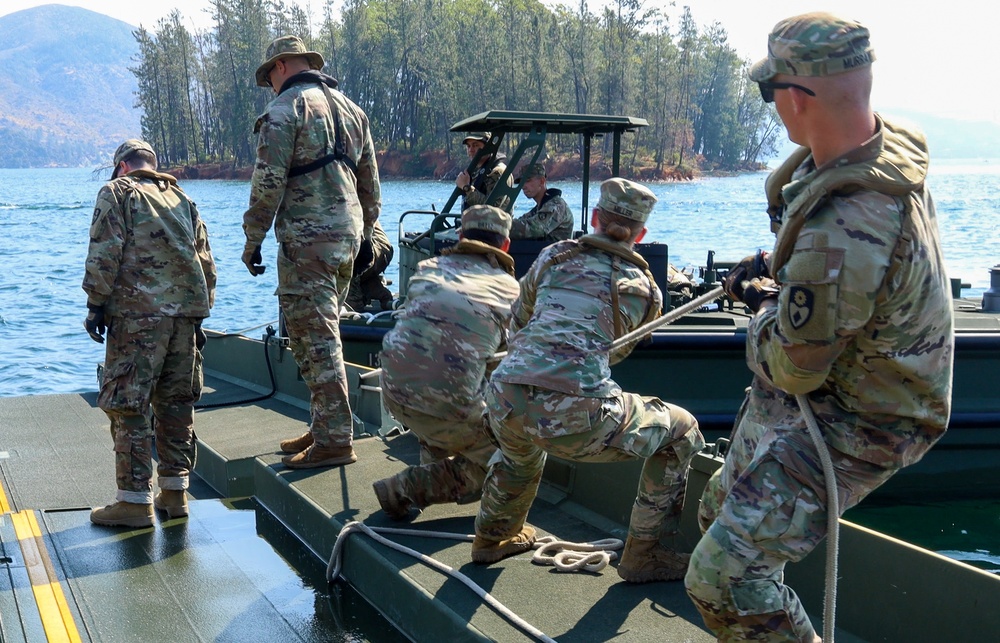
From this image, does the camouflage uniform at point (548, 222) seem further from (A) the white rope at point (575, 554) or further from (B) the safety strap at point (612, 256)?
(B) the safety strap at point (612, 256)

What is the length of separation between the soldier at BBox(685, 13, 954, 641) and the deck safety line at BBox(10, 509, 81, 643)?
2491mm

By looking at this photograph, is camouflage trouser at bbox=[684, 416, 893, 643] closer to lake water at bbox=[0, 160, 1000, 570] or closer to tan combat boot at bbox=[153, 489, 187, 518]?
tan combat boot at bbox=[153, 489, 187, 518]

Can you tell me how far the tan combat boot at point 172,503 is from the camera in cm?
531

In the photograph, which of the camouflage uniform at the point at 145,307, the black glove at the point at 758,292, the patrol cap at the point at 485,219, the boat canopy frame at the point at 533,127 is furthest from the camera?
the boat canopy frame at the point at 533,127

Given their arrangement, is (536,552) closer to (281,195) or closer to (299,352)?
(299,352)

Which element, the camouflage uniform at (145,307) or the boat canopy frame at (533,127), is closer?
the camouflage uniform at (145,307)

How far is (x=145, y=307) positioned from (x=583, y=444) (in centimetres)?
239

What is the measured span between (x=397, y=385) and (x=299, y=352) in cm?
109

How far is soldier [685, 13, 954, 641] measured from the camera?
90.7 inches

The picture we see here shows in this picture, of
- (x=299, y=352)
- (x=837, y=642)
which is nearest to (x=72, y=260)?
(x=299, y=352)

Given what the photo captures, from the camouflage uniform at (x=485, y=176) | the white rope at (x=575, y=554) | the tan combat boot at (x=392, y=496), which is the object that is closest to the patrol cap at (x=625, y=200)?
the white rope at (x=575, y=554)

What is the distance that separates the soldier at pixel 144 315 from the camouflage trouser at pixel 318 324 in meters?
0.42

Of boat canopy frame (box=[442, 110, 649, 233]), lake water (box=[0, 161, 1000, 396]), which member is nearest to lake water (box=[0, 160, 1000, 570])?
lake water (box=[0, 161, 1000, 396])

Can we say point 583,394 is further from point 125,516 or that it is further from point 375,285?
point 375,285
